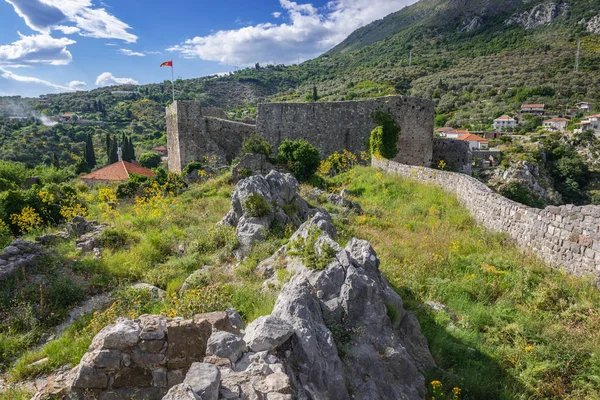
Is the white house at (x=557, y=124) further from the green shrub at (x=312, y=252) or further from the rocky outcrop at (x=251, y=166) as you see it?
the green shrub at (x=312, y=252)

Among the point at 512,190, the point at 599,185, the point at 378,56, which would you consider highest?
the point at 378,56

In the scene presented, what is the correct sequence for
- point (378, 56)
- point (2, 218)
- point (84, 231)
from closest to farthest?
point (84, 231)
point (2, 218)
point (378, 56)

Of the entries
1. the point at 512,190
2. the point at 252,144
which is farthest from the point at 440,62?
the point at 252,144

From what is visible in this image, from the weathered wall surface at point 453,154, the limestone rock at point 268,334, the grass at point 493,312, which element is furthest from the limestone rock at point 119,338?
the weathered wall surface at point 453,154

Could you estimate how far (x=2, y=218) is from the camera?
11570mm

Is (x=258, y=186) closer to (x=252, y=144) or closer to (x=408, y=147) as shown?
(x=252, y=144)

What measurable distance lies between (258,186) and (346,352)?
19.5 ft

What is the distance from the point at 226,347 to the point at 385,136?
56.9 ft

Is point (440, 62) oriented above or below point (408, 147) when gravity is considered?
above

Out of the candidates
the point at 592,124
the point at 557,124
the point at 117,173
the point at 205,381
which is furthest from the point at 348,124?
the point at 557,124

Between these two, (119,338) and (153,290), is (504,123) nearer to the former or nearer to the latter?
(153,290)

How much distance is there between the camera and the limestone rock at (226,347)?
3047 mm

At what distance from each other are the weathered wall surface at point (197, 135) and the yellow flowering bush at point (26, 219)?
9683 mm

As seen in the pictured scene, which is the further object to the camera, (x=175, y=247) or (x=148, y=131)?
(x=148, y=131)
